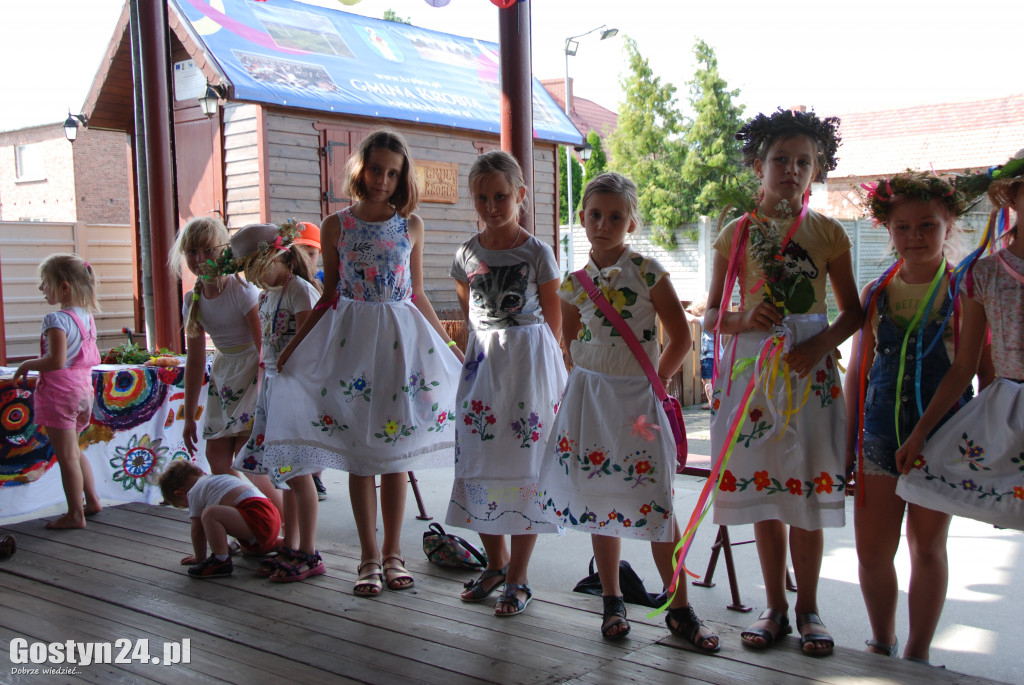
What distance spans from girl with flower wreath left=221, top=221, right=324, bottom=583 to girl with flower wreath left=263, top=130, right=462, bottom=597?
0.16m

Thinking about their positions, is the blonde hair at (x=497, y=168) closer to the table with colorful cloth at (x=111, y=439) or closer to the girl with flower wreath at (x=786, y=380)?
the girl with flower wreath at (x=786, y=380)

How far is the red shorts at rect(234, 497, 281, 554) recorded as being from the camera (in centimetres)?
326

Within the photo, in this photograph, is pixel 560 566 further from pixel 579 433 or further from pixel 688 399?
pixel 688 399

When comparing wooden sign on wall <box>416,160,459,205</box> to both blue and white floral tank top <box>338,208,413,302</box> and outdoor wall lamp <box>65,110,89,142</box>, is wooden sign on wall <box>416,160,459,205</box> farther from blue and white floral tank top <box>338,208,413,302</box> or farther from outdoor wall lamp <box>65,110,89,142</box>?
blue and white floral tank top <box>338,208,413,302</box>

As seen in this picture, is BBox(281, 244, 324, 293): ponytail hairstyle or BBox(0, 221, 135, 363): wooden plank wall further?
BBox(0, 221, 135, 363): wooden plank wall

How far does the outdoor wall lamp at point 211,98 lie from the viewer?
8266mm

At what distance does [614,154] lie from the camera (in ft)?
64.1

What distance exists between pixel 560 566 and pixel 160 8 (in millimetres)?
5299

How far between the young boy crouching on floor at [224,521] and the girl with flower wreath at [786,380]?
184 cm

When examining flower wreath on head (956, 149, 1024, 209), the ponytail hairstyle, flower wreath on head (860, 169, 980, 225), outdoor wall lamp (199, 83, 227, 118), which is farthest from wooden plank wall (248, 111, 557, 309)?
flower wreath on head (956, 149, 1024, 209)

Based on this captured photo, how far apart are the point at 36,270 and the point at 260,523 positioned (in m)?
8.08

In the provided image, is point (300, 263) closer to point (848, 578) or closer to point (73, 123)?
→ point (848, 578)

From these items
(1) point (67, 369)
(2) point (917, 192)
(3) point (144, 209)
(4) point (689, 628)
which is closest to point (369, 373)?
(4) point (689, 628)

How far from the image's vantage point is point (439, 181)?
33.8 feet
